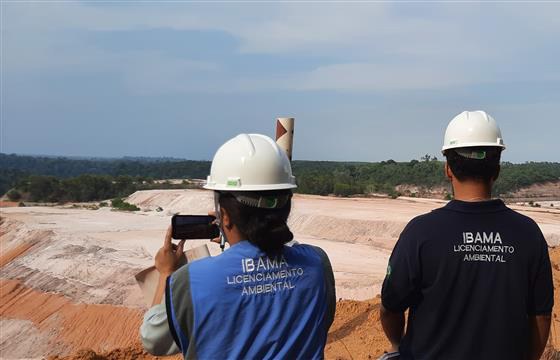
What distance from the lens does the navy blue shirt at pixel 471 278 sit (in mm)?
2600

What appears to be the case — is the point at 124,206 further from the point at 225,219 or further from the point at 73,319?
the point at 225,219

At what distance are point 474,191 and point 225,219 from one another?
1304mm

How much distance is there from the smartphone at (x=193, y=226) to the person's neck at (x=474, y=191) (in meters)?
1.22

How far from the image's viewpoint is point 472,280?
259 cm

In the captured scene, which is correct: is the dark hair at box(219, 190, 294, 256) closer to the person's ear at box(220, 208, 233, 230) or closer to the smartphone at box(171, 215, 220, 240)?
the person's ear at box(220, 208, 233, 230)

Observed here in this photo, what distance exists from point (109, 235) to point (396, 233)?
1229cm

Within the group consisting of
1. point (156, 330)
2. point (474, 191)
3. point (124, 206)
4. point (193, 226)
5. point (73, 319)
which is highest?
point (474, 191)

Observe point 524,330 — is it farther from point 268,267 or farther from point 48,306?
point 48,306

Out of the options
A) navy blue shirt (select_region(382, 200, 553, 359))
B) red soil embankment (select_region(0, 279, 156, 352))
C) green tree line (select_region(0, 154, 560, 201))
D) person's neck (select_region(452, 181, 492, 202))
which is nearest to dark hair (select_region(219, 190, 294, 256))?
navy blue shirt (select_region(382, 200, 553, 359))

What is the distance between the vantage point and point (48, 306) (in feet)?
53.7

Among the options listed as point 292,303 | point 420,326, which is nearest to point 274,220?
point 292,303

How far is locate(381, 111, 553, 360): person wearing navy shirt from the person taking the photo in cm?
260

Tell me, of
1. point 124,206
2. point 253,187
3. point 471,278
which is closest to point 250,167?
point 253,187

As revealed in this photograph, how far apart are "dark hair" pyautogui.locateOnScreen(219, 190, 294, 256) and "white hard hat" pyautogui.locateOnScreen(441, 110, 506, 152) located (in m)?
1.22
